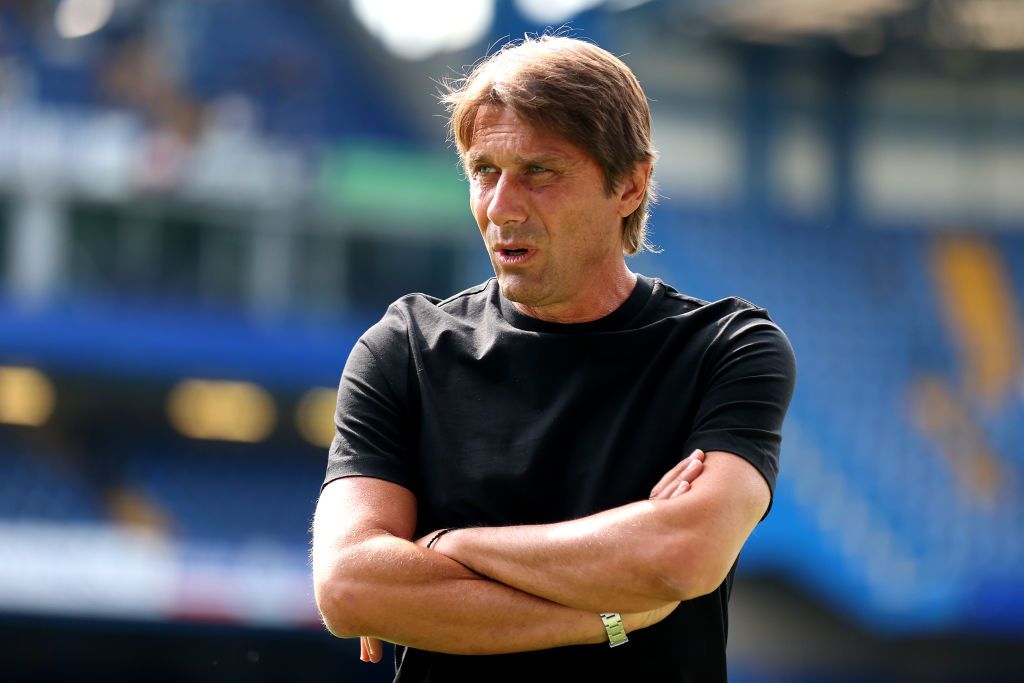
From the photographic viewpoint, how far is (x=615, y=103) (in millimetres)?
2260

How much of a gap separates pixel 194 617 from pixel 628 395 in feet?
45.2

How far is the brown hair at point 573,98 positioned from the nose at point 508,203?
0.33ft

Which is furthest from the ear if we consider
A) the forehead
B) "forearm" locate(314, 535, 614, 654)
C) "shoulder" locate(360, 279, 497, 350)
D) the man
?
"forearm" locate(314, 535, 614, 654)

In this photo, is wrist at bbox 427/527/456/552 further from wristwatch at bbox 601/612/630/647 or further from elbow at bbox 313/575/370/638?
wristwatch at bbox 601/612/630/647

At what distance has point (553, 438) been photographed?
2.16m

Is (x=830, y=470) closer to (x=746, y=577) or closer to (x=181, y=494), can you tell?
(x=746, y=577)

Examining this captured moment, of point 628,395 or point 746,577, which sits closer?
point 628,395

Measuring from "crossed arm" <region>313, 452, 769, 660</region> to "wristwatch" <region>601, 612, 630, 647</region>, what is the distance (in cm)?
1

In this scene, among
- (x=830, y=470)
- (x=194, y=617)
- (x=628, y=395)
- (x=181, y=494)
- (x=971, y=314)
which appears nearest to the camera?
(x=628, y=395)

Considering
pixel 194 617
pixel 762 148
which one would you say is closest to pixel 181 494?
pixel 194 617

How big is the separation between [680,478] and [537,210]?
0.48 metres

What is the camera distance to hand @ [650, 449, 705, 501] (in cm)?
211

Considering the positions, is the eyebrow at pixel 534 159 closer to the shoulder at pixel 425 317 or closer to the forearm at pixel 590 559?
the shoulder at pixel 425 317

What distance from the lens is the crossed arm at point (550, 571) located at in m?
2.07
